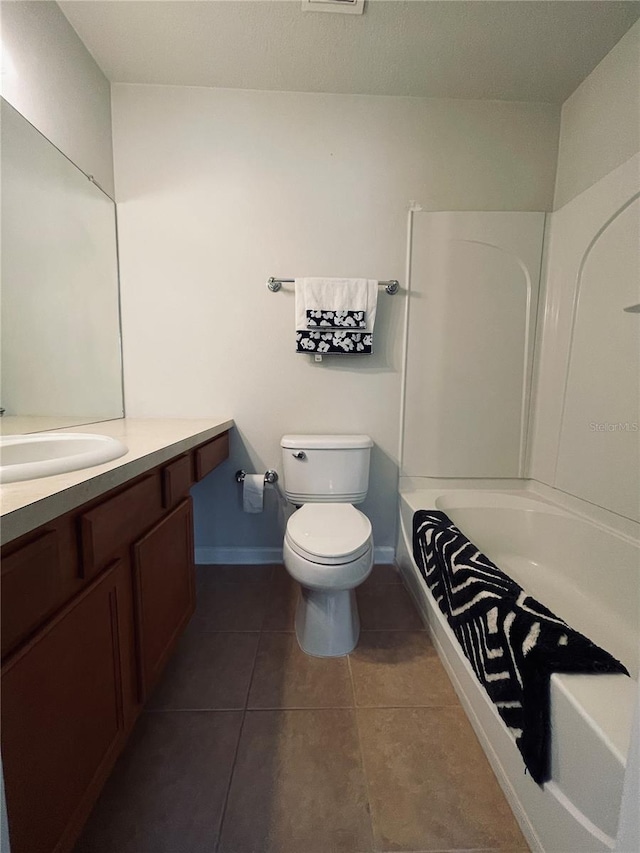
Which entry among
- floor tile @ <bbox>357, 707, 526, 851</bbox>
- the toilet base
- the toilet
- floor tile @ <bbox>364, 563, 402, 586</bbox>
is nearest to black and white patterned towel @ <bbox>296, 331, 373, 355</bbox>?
the toilet

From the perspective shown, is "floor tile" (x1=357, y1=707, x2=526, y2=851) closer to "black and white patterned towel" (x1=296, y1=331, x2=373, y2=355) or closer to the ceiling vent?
"black and white patterned towel" (x1=296, y1=331, x2=373, y2=355)

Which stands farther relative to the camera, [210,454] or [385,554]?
[385,554]

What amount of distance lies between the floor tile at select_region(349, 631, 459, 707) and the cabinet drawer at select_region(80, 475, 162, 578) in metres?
0.91

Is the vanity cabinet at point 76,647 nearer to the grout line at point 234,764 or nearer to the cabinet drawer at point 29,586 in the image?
the cabinet drawer at point 29,586

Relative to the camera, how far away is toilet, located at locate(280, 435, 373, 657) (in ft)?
3.76

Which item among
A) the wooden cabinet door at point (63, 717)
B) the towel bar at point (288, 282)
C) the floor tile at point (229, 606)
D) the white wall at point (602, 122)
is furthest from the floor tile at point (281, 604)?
the white wall at point (602, 122)

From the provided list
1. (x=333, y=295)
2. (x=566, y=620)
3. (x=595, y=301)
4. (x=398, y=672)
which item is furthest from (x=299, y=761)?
(x=595, y=301)

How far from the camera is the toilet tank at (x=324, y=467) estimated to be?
62.9 inches

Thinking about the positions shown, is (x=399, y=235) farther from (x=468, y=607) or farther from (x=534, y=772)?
(x=534, y=772)

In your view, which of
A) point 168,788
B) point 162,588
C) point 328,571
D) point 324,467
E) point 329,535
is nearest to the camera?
point 168,788

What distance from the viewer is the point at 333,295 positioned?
1606 millimetres

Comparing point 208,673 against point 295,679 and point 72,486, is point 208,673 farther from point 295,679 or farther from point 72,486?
point 72,486

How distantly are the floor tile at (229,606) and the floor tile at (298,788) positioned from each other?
1.36ft

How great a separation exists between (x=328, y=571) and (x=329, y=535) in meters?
0.14
